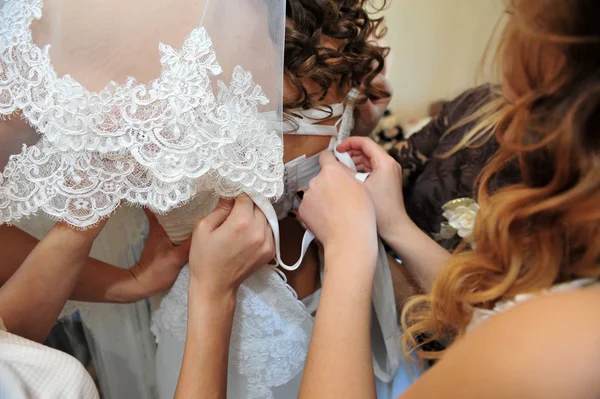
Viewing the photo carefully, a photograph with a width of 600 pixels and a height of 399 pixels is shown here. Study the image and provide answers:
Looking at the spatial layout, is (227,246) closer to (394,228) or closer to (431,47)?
(394,228)

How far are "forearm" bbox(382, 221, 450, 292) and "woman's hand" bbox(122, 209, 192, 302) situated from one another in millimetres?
367

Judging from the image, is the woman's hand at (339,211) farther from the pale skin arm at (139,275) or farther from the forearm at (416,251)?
the pale skin arm at (139,275)

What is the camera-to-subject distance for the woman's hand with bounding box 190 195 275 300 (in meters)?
0.58

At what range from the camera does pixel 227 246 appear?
585mm

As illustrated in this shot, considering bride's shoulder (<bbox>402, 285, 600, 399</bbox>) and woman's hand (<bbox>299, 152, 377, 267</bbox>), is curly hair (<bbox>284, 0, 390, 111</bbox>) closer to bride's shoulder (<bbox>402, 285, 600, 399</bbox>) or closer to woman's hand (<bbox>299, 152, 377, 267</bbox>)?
woman's hand (<bbox>299, 152, 377, 267</bbox>)

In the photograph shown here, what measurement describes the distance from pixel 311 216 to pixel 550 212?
0.35 metres

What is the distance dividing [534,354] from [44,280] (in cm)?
60

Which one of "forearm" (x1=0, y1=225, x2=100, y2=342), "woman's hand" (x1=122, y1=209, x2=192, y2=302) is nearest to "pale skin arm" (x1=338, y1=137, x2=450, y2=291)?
"woman's hand" (x1=122, y1=209, x2=192, y2=302)

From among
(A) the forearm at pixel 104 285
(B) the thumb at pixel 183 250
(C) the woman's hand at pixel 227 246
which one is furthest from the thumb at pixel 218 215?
(A) the forearm at pixel 104 285

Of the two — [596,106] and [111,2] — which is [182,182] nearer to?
[111,2]

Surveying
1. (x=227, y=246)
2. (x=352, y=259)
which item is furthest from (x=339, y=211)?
(x=227, y=246)

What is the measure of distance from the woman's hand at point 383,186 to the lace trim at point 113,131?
0.30m

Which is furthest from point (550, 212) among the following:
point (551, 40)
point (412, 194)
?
point (412, 194)

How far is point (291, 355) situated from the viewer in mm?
733
